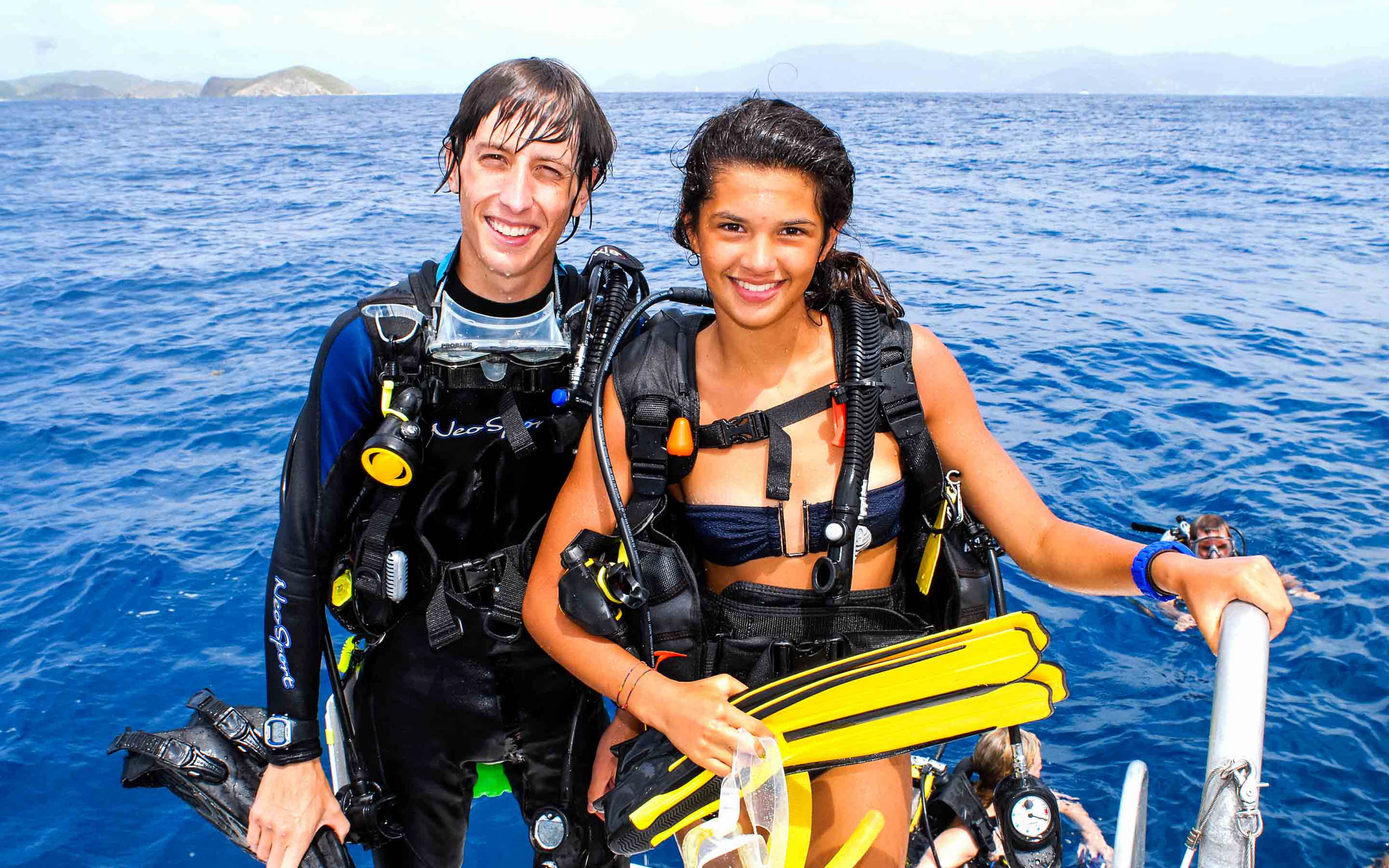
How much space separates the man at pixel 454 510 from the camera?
8.29ft

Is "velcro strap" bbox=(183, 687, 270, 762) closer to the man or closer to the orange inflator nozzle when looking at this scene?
the man

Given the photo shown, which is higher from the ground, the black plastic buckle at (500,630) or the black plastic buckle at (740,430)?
the black plastic buckle at (740,430)

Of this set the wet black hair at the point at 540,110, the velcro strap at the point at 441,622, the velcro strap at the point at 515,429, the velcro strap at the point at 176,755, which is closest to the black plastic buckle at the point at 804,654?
the velcro strap at the point at 515,429

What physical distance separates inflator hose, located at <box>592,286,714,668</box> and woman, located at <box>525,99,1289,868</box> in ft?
0.19

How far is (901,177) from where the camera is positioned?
24953 mm

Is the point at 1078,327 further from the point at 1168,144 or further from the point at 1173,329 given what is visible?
the point at 1168,144

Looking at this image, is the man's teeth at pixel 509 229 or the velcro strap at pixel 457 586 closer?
the man's teeth at pixel 509 229

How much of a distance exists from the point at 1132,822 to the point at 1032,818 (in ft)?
2.66

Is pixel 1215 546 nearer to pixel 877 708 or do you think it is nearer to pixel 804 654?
pixel 804 654

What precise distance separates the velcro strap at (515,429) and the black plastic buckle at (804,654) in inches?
34.0

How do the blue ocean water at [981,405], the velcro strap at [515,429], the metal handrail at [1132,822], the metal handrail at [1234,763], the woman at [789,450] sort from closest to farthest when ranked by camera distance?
the metal handrail at [1234,763]
the metal handrail at [1132,822]
the woman at [789,450]
the velcro strap at [515,429]
the blue ocean water at [981,405]

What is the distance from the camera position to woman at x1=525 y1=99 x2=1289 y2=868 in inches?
84.7

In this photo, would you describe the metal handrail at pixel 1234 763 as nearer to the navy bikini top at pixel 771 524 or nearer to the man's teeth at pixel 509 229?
the navy bikini top at pixel 771 524

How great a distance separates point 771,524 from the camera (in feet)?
7.82
